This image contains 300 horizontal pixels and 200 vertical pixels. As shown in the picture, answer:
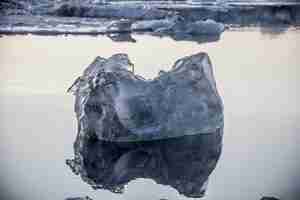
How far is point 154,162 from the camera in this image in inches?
51.7

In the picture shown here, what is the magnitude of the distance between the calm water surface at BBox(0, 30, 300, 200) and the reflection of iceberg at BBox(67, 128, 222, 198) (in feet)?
0.08

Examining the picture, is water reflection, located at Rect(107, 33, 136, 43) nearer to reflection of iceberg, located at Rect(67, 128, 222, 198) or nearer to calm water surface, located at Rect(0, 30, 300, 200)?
calm water surface, located at Rect(0, 30, 300, 200)

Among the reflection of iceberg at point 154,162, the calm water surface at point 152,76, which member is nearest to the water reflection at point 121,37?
the calm water surface at point 152,76

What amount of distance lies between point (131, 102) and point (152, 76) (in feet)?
0.32

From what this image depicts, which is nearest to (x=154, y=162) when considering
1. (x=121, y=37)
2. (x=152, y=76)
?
(x=152, y=76)

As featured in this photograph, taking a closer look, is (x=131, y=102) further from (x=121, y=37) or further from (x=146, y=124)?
(x=121, y=37)

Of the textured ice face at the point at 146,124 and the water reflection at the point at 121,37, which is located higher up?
the water reflection at the point at 121,37

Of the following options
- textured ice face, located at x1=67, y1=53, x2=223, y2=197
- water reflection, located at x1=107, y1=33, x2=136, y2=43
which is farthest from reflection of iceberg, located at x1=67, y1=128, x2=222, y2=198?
water reflection, located at x1=107, y1=33, x2=136, y2=43

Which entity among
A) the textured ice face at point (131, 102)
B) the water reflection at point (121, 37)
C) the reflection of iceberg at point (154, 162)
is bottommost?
the reflection of iceberg at point (154, 162)

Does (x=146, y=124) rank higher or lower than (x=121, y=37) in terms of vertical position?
lower

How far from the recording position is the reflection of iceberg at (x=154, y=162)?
1.30 m

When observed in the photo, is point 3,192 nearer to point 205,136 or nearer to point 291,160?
point 205,136

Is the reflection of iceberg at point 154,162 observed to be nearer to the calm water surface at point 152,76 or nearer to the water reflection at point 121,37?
the calm water surface at point 152,76

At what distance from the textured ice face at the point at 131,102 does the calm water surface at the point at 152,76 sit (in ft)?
0.09
